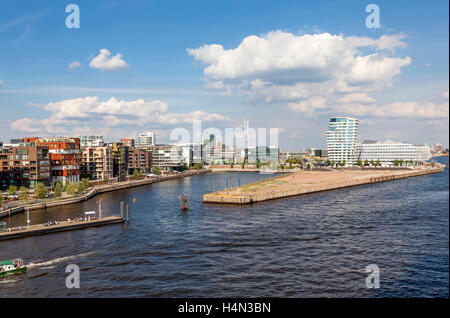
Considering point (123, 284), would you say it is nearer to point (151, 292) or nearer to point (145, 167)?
point (151, 292)

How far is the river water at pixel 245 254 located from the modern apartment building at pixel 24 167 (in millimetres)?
35035

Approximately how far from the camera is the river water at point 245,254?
35.8 m

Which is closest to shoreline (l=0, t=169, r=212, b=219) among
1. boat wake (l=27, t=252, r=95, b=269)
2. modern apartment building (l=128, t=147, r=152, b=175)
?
modern apartment building (l=128, t=147, r=152, b=175)

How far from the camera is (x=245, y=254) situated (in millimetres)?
46062

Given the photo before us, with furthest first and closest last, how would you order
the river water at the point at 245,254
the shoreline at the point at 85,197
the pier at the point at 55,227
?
1. the shoreline at the point at 85,197
2. the pier at the point at 55,227
3. the river water at the point at 245,254

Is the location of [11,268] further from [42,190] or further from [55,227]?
[42,190]

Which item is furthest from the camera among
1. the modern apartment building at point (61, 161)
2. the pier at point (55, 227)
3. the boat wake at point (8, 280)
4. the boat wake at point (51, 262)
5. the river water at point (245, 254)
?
the modern apartment building at point (61, 161)

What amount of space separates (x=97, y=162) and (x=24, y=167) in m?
38.7

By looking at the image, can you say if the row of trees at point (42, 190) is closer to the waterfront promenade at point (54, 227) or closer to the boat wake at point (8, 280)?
the waterfront promenade at point (54, 227)

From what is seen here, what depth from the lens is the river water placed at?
3578cm

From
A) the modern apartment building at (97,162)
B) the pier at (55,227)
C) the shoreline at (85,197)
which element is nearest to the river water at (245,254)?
the pier at (55,227)

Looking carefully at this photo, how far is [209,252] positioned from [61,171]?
86.3 metres

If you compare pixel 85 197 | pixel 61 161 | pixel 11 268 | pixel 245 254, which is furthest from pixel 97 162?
pixel 245 254

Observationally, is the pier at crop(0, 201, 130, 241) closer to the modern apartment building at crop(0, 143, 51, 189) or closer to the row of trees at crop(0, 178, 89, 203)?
the row of trees at crop(0, 178, 89, 203)
